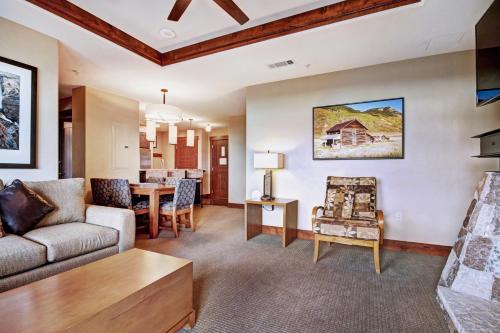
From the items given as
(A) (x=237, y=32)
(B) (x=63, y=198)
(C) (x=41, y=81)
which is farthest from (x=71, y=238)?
(A) (x=237, y=32)

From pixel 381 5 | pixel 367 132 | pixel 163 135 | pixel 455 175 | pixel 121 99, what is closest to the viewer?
pixel 381 5

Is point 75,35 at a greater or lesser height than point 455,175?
greater

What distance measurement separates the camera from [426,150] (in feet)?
10.1

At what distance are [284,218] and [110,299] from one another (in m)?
2.42

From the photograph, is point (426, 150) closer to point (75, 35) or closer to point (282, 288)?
point (282, 288)

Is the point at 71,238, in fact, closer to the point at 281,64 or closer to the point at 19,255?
the point at 19,255

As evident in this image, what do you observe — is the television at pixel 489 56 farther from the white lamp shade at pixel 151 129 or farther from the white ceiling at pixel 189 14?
the white lamp shade at pixel 151 129

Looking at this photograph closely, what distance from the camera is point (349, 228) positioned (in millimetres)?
2631

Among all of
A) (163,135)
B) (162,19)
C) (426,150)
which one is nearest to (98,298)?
(162,19)

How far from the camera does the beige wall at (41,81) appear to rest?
2.39 metres

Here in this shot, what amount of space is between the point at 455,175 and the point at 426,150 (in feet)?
1.39

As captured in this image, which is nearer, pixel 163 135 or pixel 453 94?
pixel 453 94

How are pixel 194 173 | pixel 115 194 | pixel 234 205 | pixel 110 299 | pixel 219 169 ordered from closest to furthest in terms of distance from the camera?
pixel 110 299 < pixel 115 194 < pixel 234 205 < pixel 194 173 < pixel 219 169

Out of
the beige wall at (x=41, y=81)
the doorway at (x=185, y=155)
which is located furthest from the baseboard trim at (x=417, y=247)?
the doorway at (x=185, y=155)
